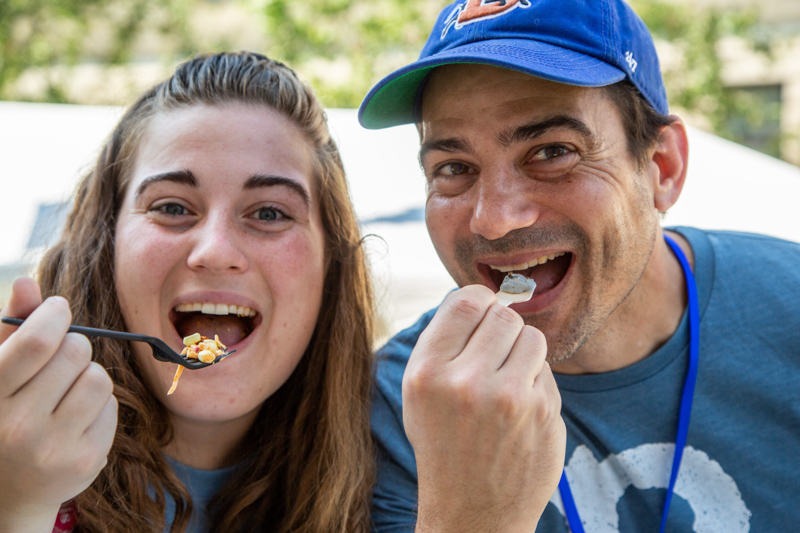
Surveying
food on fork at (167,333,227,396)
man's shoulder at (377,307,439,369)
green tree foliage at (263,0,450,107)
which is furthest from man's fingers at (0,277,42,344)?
green tree foliage at (263,0,450,107)

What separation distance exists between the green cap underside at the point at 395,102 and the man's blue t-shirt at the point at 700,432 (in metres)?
1.03

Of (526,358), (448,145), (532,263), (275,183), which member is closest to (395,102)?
(448,145)

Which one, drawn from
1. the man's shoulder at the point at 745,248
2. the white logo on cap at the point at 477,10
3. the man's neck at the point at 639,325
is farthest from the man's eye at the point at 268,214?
the man's shoulder at the point at 745,248

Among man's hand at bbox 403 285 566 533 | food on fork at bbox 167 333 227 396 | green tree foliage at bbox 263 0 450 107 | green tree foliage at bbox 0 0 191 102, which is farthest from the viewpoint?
green tree foliage at bbox 0 0 191 102

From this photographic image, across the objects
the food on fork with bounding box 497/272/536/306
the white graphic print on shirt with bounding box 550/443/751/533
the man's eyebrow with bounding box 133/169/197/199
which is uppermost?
the man's eyebrow with bounding box 133/169/197/199

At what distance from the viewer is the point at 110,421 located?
1.52 metres

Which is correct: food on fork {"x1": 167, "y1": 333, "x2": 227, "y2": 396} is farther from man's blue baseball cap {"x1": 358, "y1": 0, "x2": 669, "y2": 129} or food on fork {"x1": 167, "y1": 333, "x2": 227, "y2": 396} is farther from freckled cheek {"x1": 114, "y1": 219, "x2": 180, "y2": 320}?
man's blue baseball cap {"x1": 358, "y1": 0, "x2": 669, "y2": 129}

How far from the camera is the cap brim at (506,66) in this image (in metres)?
2.00

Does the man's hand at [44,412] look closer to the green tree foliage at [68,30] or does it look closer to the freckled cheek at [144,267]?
the freckled cheek at [144,267]

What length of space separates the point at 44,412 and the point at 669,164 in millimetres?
2216

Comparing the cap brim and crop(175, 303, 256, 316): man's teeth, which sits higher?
the cap brim

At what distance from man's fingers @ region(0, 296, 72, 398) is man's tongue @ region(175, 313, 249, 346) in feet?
3.26

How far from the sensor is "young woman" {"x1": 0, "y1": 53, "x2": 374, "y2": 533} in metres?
2.13

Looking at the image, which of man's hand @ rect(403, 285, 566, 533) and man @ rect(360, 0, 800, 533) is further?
man @ rect(360, 0, 800, 533)
